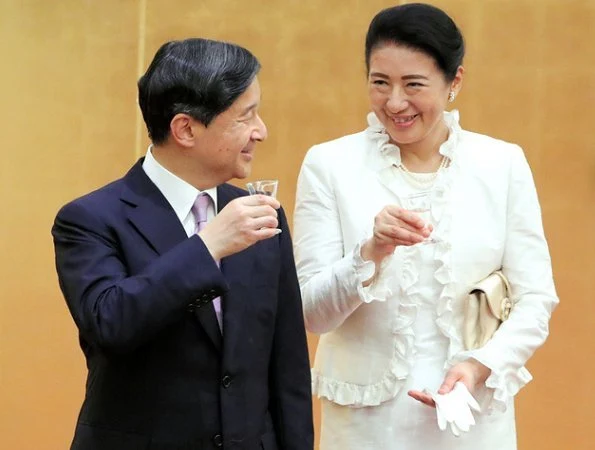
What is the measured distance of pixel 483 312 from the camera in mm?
2670

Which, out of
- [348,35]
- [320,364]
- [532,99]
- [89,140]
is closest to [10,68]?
[89,140]

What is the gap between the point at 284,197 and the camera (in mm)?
4828

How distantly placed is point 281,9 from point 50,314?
1.69 m

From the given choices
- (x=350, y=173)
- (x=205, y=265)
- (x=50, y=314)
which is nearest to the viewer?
(x=205, y=265)

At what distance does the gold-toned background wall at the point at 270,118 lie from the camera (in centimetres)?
461

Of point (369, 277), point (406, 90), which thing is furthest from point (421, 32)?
point (369, 277)

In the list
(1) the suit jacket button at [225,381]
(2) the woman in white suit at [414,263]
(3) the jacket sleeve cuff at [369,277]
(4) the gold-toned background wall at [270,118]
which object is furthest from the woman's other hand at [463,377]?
(4) the gold-toned background wall at [270,118]

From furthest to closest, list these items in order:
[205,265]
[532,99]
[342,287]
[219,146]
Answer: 1. [532,99]
2. [342,287]
3. [219,146]
4. [205,265]

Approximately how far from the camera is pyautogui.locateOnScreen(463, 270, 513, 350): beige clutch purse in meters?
2.66

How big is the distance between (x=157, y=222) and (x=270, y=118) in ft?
8.58

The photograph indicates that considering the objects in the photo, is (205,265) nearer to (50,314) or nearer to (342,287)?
(342,287)

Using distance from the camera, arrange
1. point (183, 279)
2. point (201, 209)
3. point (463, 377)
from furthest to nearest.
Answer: point (463, 377) → point (201, 209) → point (183, 279)

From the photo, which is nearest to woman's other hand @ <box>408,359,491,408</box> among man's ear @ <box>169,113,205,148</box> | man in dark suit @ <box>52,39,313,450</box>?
man in dark suit @ <box>52,39,313,450</box>

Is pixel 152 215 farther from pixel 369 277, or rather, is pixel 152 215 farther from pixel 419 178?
pixel 419 178
